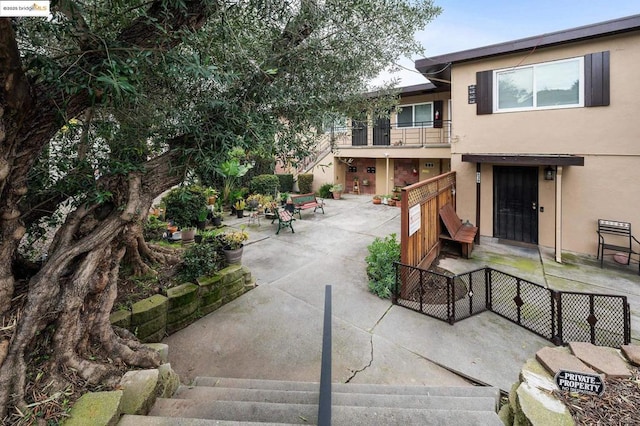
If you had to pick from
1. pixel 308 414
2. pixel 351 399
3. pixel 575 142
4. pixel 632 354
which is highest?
pixel 575 142

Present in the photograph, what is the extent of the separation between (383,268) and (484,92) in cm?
647

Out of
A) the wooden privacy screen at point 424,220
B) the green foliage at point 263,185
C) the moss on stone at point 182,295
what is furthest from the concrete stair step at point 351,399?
the green foliage at point 263,185

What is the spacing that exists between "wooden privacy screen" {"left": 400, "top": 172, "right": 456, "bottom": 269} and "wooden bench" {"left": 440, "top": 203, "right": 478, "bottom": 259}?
199 mm

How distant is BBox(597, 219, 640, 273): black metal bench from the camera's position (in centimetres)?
712

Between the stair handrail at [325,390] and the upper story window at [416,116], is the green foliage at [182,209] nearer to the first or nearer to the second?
the stair handrail at [325,390]

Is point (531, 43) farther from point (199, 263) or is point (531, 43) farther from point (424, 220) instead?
point (199, 263)

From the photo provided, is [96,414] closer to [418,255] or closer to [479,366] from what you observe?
Answer: [479,366]

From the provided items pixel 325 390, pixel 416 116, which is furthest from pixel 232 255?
pixel 416 116

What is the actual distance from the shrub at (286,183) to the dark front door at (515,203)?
11256mm

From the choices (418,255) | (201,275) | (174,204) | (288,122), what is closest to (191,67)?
(288,122)

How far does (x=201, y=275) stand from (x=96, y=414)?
3004 mm

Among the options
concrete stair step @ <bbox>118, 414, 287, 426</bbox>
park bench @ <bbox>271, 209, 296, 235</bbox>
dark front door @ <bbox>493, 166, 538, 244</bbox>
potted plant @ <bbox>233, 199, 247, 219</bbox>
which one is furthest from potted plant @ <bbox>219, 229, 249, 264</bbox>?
dark front door @ <bbox>493, 166, 538, 244</bbox>

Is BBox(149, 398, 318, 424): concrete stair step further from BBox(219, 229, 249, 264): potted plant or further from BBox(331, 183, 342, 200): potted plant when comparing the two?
BBox(331, 183, 342, 200): potted plant

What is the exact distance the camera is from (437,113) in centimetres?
1384
